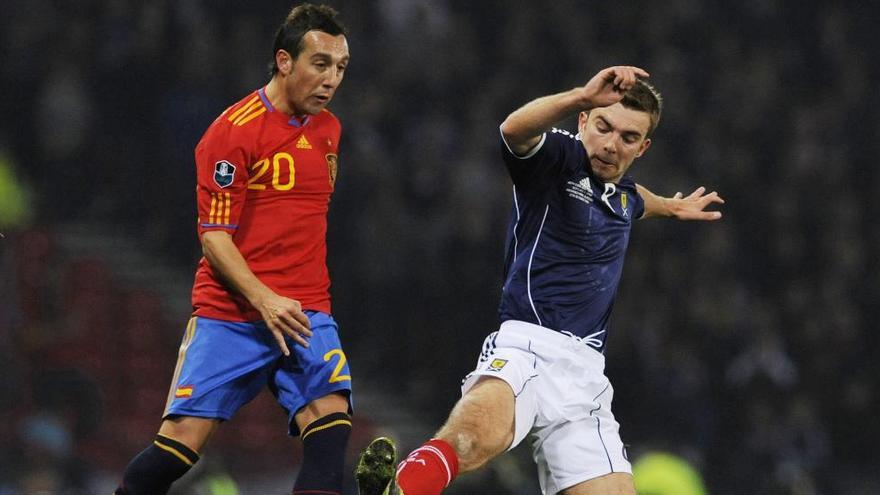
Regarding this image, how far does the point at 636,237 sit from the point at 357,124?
94.8 inches

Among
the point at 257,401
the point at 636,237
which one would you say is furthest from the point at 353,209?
the point at 636,237

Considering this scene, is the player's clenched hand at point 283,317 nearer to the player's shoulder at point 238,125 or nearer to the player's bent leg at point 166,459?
the player's bent leg at point 166,459

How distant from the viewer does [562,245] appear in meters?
4.82

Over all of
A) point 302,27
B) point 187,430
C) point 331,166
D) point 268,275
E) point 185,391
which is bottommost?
point 187,430

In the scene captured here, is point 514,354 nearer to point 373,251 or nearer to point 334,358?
point 334,358

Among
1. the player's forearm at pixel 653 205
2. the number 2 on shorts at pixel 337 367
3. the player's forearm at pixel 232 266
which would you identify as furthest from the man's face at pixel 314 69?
the player's forearm at pixel 653 205

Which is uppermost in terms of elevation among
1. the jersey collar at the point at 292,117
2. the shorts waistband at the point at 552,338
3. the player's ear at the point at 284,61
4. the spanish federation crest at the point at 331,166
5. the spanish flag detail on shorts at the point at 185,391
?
the player's ear at the point at 284,61

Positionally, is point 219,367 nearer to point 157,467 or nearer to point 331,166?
point 157,467

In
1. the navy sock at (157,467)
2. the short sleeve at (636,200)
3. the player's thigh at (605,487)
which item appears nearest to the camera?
the navy sock at (157,467)

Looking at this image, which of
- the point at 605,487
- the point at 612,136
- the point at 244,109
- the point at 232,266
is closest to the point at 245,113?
the point at 244,109

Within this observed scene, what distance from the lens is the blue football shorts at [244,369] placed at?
443cm

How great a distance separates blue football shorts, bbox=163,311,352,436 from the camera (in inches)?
174

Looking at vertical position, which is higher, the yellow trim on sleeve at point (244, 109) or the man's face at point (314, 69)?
the man's face at point (314, 69)

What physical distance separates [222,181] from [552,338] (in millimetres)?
1314
